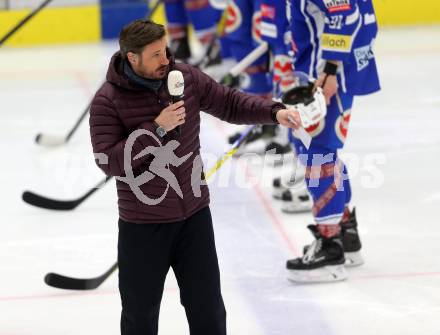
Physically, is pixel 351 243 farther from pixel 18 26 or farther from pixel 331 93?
pixel 18 26

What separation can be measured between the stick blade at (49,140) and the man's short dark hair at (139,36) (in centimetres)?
319

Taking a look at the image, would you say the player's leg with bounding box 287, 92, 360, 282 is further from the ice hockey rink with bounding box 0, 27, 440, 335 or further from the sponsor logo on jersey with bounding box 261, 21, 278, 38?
the sponsor logo on jersey with bounding box 261, 21, 278, 38

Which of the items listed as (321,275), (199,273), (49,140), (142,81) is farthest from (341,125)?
(49,140)

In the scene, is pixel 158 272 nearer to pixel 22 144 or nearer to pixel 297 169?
pixel 297 169

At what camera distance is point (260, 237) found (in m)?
4.43

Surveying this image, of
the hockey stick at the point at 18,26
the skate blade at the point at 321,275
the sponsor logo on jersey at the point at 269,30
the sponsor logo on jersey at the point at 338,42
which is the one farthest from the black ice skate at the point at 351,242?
the hockey stick at the point at 18,26

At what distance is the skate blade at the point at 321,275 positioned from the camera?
154 inches

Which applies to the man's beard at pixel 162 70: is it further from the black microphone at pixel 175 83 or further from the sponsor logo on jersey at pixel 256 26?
the sponsor logo on jersey at pixel 256 26

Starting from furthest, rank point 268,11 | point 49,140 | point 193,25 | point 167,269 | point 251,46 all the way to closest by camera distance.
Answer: point 193,25, point 49,140, point 251,46, point 268,11, point 167,269

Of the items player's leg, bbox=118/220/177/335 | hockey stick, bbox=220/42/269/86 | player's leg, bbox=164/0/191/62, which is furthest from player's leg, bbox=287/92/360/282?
player's leg, bbox=164/0/191/62

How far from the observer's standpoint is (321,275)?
3.91 metres

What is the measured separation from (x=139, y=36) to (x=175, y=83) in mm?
169

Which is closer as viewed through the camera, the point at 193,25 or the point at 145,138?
the point at 145,138

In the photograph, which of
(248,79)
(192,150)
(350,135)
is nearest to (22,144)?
(248,79)
